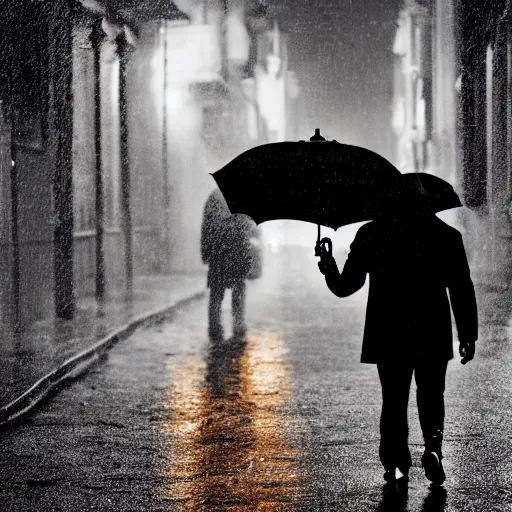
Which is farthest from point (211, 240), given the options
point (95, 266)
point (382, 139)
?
point (382, 139)

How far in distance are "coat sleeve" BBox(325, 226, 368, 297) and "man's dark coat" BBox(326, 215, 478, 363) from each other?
0.05 m

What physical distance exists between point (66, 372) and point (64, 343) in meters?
1.94

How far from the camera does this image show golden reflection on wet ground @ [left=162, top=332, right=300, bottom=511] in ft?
15.9

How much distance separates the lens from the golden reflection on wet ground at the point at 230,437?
15.9 ft

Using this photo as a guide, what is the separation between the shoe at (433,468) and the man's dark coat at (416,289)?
0.52 m

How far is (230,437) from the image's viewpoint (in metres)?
6.25

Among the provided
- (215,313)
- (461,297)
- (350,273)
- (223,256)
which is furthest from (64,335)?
(461,297)

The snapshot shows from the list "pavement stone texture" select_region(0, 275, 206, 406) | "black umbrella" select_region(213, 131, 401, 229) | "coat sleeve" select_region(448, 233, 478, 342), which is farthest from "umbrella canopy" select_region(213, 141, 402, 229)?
"pavement stone texture" select_region(0, 275, 206, 406)

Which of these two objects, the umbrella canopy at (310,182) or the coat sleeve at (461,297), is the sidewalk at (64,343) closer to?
the umbrella canopy at (310,182)

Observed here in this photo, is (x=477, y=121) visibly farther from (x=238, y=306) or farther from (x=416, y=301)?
(x=416, y=301)

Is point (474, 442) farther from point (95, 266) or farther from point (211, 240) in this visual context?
point (95, 266)

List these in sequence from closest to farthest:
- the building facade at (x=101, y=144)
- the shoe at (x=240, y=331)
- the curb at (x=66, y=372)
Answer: the curb at (x=66, y=372)
the shoe at (x=240, y=331)
the building facade at (x=101, y=144)

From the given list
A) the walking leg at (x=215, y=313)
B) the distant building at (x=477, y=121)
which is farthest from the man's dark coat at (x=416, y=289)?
the distant building at (x=477, y=121)

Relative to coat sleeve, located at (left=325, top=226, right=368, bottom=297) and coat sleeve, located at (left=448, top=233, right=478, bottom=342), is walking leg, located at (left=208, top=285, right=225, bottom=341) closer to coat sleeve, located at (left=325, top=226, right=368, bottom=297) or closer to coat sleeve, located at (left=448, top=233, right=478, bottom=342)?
coat sleeve, located at (left=325, top=226, right=368, bottom=297)
